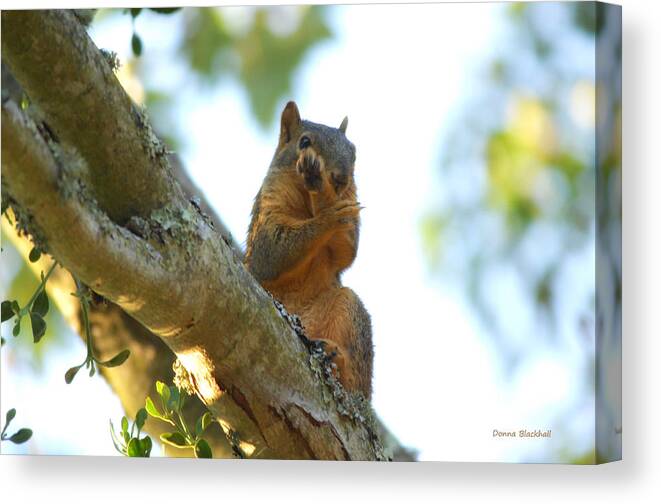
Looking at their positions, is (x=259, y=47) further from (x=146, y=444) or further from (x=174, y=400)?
(x=146, y=444)

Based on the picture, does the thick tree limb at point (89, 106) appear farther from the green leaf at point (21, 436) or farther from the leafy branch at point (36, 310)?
the green leaf at point (21, 436)

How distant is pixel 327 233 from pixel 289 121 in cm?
63

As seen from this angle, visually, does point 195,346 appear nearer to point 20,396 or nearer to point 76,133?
point 76,133

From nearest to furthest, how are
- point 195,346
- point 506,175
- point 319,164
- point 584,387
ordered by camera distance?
point 195,346 → point 584,387 → point 506,175 → point 319,164

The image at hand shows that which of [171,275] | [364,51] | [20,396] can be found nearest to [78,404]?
[20,396]

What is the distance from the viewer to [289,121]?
4.15 m

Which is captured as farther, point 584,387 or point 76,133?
point 584,387

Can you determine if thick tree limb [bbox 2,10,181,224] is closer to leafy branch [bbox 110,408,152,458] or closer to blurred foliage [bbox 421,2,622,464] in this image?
leafy branch [bbox 110,408,152,458]

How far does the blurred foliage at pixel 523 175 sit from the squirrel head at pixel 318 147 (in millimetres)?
524

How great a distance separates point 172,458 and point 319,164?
138 centimetres

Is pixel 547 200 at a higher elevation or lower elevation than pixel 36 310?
higher

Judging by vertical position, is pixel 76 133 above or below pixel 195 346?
above

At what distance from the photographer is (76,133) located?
8.36 ft

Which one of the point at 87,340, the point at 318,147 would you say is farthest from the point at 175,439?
the point at 318,147
